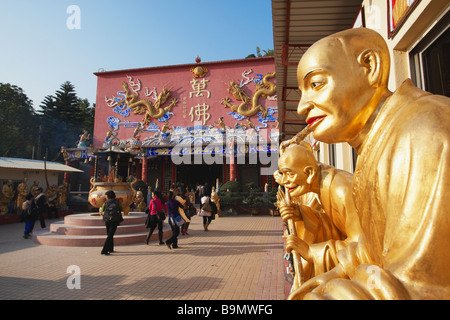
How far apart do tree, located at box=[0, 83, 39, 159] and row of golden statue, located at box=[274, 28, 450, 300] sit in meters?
32.0

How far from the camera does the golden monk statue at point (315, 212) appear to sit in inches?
75.5

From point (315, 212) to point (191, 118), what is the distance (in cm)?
1778

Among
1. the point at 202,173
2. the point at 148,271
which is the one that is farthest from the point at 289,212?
the point at 202,173

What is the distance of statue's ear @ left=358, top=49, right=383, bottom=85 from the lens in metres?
1.10

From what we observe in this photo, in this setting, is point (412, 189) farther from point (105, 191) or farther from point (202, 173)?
point (202, 173)

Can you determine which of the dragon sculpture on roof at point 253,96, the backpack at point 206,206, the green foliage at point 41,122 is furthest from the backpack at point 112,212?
the green foliage at point 41,122

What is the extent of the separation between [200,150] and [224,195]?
458 centimetres

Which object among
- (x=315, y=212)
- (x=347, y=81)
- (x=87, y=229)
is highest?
(x=347, y=81)

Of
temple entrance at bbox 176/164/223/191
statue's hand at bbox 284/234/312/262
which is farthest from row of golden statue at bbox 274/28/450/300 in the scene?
temple entrance at bbox 176/164/223/191

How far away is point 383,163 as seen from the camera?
3.08 ft

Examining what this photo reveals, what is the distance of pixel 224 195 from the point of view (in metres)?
14.8

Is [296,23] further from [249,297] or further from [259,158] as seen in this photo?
[259,158]

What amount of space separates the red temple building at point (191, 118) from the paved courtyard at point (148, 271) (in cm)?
1031

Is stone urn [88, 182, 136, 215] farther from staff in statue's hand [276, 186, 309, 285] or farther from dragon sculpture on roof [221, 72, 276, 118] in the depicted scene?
dragon sculpture on roof [221, 72, 276, 118]
